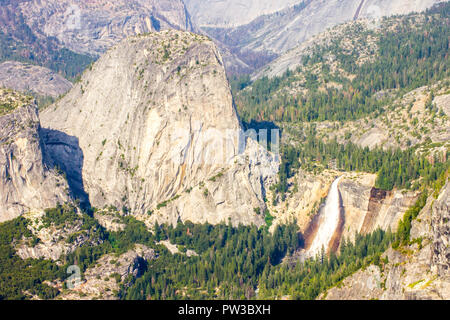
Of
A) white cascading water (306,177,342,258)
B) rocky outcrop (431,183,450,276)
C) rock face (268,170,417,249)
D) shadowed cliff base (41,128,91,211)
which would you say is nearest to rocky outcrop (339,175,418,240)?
rock face (268,170,417,249)

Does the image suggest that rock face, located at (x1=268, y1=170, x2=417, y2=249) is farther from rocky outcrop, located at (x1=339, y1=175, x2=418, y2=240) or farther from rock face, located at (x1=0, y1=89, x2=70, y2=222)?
rock face, located at (x1=0, y1=89, x2=70, y2=222)

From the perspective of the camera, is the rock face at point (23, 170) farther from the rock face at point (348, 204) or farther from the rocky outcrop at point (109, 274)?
the rock face at point (348, 204)

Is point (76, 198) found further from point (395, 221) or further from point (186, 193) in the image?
point (395, 221)

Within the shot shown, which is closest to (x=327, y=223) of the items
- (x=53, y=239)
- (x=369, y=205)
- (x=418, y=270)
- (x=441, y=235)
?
(x=369, y=205)

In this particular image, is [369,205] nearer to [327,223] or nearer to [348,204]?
[348,204]

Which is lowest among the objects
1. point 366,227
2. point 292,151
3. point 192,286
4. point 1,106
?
point 192,286

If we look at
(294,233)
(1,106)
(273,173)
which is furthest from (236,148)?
(1,106)
